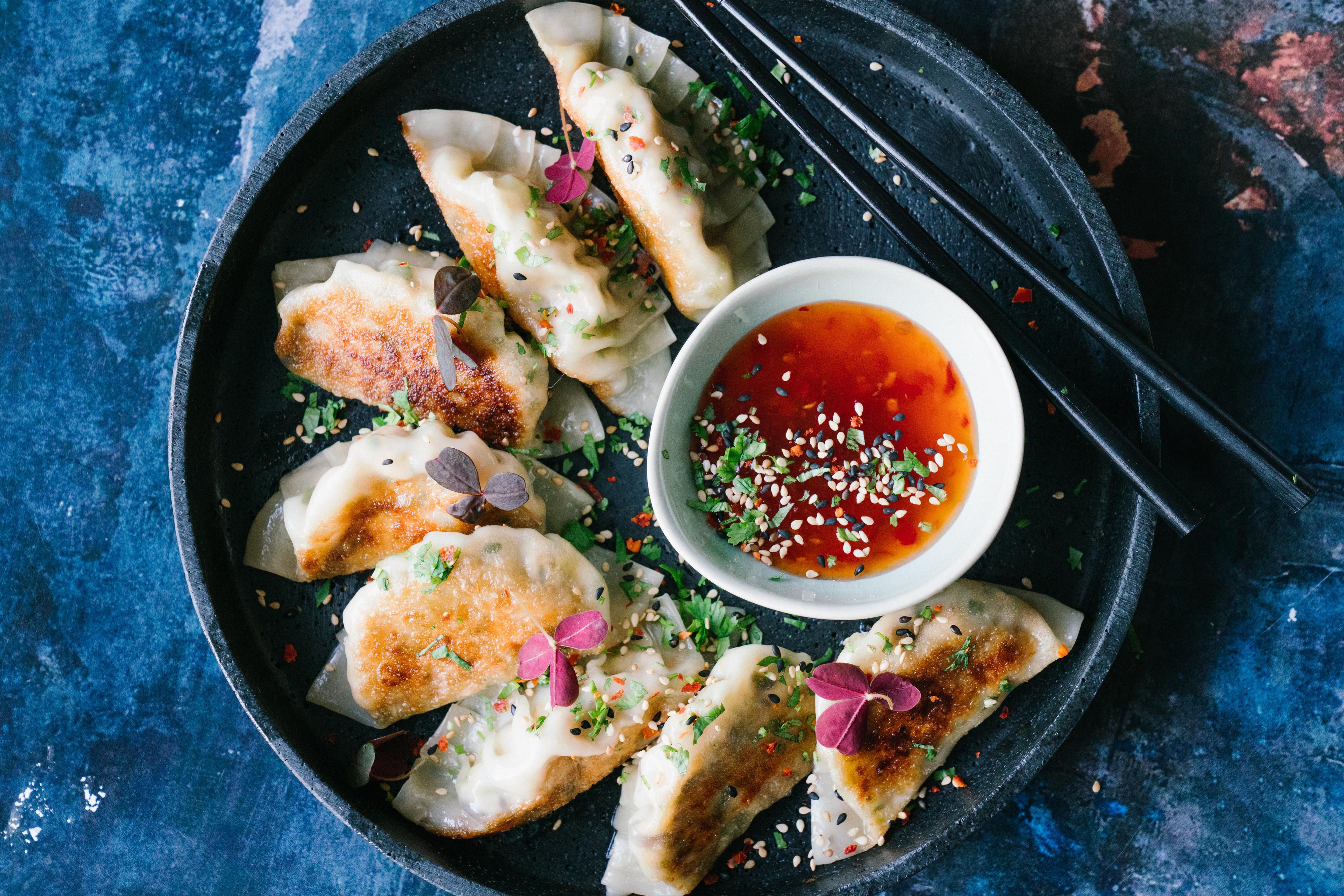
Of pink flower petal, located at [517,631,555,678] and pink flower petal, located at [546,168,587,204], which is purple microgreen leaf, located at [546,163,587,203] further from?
pink flower petal, located at [517,631,555,678]

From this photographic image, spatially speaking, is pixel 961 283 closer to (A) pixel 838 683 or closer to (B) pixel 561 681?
(A) pixel 838 683

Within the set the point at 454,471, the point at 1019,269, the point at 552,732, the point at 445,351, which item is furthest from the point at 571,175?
the point at 552,732

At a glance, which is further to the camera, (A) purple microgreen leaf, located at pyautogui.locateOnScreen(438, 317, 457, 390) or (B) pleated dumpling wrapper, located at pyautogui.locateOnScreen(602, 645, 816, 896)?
(B) pleated dumpling wrapper, located at pyautogui.locateOnScreen(602, 645, 816, 896)

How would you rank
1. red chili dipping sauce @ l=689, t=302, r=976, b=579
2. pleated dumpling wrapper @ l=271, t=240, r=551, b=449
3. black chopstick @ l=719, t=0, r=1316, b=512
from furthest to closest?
pleated dumpling wrapper @ l=271, t=240, r=551, b=449 → red chili dipping sauce @ l=689, t=302, r=976, b=579 → black chopstick @ l=719, t=0, r=1316, b=512

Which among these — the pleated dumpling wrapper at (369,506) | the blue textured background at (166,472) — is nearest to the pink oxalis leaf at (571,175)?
the pleated dumpling wrapper at (369,506)

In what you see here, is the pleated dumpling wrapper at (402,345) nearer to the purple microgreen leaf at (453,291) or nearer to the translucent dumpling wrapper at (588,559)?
the purple microgreen leaf at (453,291)

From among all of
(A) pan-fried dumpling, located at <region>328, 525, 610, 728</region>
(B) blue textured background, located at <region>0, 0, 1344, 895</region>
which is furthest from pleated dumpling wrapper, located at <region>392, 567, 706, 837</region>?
(B) blue textured background, located at <region>0, 0, 1344, 895</region>
